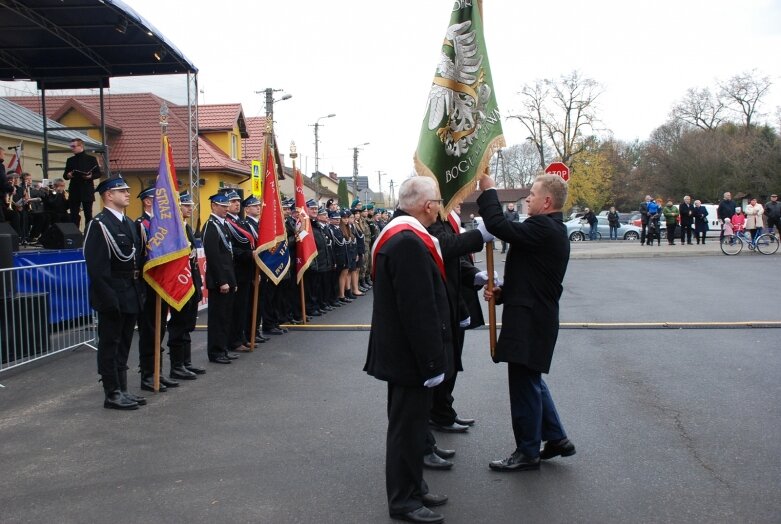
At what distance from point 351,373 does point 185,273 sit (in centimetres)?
207

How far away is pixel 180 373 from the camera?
25.4ft

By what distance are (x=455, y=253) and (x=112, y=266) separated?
3645 mm

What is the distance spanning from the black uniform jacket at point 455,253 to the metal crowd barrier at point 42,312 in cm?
557

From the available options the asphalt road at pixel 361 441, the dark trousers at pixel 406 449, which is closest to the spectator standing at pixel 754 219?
the asphalt road at pixel 361 441

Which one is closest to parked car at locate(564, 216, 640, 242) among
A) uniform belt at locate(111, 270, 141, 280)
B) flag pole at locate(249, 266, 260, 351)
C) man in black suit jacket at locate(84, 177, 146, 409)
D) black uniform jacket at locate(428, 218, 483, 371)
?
flag pole at locate(249, 266, 260, 351)

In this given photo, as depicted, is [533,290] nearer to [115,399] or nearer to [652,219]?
[115,399]

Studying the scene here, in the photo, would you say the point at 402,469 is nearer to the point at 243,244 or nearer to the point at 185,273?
the point at 185,273

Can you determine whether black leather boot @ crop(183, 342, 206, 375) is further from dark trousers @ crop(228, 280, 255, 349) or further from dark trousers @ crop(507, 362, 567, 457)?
dark trousers @ crop(507, 362, 567, 457)

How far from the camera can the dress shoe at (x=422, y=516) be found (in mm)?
3951

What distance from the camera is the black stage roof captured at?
40.7 feet

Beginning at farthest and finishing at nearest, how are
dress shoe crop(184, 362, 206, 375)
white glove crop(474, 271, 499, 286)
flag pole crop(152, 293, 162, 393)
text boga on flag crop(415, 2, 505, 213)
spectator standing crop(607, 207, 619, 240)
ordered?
1. spectator standing crop(607, 207, 619, 240)
2. dress shoe crop(184, 362, 206, 375)
3. flag pole crop(152, 293, 162, 393)
4. text boga on flag crop(415, 2, 505, 213)
5. white glove crop(474, 271, 499, 286)

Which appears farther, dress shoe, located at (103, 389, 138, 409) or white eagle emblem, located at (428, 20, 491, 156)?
dress shoe, located at (103, 389, 138, 409)

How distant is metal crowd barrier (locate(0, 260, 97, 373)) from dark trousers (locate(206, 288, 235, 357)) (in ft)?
6.69

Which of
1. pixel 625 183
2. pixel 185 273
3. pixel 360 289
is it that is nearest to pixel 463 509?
pixel 185 273
